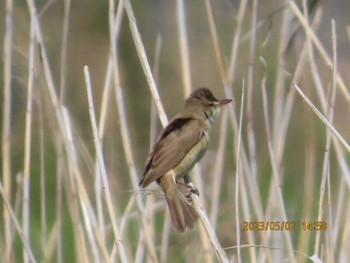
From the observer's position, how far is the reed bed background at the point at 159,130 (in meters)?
3.22

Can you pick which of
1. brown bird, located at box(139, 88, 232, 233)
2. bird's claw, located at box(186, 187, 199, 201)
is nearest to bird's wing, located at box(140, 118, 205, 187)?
brown bird, located at box(139, 88, 232, 233)

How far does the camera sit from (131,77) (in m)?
5.84

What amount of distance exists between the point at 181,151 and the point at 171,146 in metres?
0.05

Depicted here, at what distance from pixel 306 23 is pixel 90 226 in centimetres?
106

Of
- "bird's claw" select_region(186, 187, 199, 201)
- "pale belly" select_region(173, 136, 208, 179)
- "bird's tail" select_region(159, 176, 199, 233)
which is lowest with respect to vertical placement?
"bird's tail" select_region(159, 176, 199, 233)

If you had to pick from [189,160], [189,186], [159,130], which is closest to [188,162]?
[189,160]

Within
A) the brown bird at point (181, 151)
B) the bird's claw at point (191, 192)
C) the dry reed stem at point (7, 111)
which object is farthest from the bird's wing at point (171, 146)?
the dry reed stem at point (7, 111)

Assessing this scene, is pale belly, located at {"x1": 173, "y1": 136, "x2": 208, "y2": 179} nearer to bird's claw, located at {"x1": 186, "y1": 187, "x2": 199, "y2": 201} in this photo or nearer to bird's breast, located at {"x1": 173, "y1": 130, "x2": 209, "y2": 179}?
bird's breast, located at {"x1": 173, "y1": 130, "x2": 209, "y2": 179}

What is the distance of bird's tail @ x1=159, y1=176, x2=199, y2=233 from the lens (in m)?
3.38

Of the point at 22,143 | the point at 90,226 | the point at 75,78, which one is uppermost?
the point at 75,78

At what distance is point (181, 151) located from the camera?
3.65m

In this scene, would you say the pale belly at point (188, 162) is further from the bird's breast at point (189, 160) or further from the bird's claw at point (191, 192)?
the bird's claw at point (191, 192)

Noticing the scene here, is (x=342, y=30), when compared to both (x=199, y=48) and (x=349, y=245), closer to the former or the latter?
(x=199, y=48)

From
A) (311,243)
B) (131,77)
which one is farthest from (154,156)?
(131,77)
